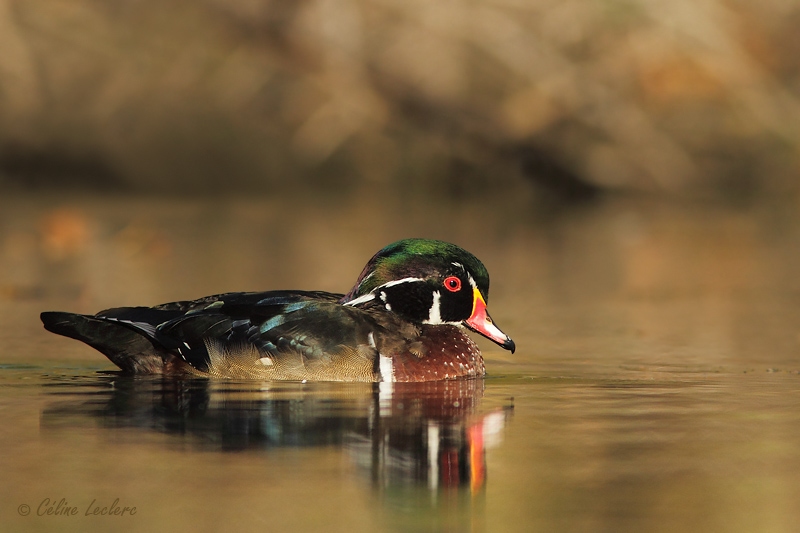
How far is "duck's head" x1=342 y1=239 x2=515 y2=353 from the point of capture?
822cm

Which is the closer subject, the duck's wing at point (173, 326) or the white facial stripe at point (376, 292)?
the duck's wing at point (173, 326)

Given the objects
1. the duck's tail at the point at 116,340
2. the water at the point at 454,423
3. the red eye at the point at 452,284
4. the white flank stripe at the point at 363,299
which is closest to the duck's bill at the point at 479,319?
the red eye at the point at 452,284

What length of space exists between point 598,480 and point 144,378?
345 centimetres

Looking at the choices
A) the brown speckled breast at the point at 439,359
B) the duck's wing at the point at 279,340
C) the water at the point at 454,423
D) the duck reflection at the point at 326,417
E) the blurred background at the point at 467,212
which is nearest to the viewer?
the water at the point at 454,423

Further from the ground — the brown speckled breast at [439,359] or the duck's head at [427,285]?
the duck's head at [427,285]

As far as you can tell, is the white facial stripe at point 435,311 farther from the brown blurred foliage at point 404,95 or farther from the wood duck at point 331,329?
the brown blurred foliage at point 404,95

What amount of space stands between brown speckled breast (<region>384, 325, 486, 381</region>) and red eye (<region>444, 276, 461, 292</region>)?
9.3 inches

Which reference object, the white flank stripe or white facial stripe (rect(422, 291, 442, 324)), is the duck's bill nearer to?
white facial stripe (rect(422, 291, 442, 324))

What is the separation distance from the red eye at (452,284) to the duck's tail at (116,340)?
1.62m

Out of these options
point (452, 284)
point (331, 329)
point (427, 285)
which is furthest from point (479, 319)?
point (331, 329)

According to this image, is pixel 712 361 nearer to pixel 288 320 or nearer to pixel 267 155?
pixel 288 320

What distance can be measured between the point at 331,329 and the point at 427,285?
28.5 inches

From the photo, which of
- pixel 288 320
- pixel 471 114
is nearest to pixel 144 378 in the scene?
pixel 288 320

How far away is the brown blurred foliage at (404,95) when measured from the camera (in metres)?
22.2
